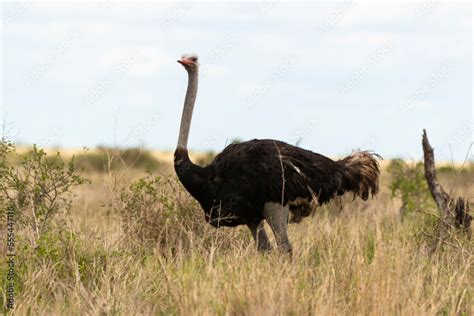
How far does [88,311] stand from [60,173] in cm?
291

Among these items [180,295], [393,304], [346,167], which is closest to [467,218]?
[346,167]

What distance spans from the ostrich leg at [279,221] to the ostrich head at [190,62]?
5.02ft

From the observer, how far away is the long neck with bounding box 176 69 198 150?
8.48 meters

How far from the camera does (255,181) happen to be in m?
8.32

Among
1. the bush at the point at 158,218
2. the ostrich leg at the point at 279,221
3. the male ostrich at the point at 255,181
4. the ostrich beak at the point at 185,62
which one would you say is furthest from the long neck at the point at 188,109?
the ostrich leg at the point at 279,221

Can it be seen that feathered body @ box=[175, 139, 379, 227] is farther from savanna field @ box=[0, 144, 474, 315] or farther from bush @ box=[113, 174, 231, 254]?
bush @ box=[113, 174, 231, 254]

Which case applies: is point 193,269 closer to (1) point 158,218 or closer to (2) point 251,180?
(2) point 251,180

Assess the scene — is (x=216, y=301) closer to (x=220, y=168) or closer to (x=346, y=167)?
(x=220, y=168)

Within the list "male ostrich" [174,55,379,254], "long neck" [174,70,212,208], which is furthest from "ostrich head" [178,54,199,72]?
Result: "long neck" [174,70,212,208]

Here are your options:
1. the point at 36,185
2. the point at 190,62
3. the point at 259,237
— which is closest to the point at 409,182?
the point at 259,237

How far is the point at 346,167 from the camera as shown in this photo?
30.3ft

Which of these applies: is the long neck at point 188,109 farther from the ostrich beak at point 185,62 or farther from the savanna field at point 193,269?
the savanna field at point 193,269

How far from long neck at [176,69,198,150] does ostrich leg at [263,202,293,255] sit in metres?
1.00

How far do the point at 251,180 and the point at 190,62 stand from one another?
1331 mm
